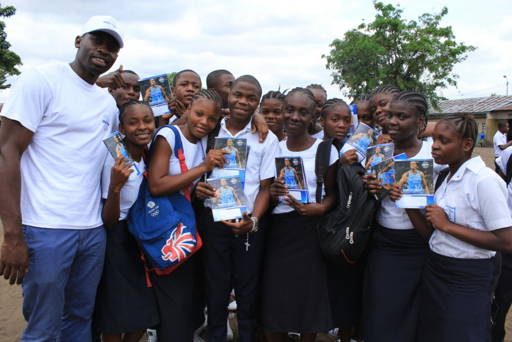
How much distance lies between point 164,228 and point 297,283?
3.82 ft

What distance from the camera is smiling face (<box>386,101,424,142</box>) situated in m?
2.85

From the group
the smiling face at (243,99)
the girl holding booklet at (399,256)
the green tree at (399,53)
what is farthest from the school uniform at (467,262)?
the green tree at (399,53)

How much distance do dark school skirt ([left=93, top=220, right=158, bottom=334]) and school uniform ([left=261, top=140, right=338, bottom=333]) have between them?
101 centimetres

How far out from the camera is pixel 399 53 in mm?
26250

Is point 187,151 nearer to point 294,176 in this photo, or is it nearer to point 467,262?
point 294,176

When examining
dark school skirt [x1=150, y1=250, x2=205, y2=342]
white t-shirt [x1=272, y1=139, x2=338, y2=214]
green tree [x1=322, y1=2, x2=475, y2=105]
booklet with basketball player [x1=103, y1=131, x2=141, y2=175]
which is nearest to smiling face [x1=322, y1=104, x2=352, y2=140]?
white t-shirt [x1=272, y1=139, x2=338, y2=214]

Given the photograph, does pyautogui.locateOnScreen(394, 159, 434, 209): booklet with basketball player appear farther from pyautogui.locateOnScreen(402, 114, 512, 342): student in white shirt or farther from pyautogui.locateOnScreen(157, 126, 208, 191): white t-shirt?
pyautogui.locateOnScreen(157, 126, 208, 191): white t-shirt

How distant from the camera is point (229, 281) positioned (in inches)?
122

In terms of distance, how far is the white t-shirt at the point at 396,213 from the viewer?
2.84 meters

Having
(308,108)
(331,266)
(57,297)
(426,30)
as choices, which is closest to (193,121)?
(308,108)

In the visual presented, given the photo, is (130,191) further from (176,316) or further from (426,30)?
(426,30)

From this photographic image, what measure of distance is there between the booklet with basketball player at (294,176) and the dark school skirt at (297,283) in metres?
0.29

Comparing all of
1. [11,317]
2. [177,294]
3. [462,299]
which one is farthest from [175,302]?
[11,317]

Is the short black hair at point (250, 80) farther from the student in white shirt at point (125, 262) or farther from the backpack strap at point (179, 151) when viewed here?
the student in white shirt at point (125, 262)
